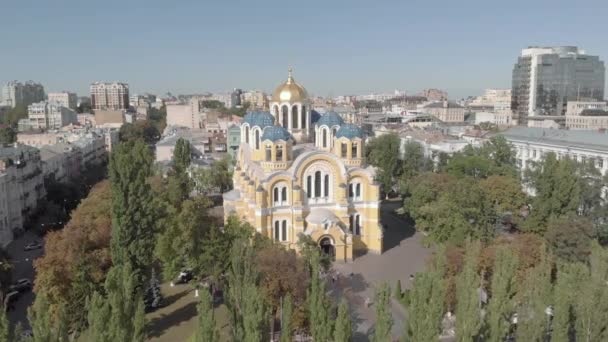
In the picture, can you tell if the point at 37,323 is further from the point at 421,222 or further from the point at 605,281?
the point at 421,222

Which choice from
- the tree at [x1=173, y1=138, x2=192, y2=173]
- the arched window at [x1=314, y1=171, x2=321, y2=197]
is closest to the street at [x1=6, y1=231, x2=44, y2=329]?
the tree at [x1=173, y1=138, x2=192, y2=173]

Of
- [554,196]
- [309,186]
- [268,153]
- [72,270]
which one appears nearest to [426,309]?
[72,270]

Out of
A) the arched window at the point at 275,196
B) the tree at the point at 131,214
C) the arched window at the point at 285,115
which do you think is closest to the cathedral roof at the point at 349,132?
the arched window at the point at 285,115

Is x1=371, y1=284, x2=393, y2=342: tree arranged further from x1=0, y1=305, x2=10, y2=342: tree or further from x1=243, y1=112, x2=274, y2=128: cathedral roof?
x1=243, y1=112, x2=274, y2=128: cathedral roof

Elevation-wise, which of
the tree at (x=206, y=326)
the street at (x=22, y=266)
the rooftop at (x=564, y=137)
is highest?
the rooftop at (x=564, y=137)

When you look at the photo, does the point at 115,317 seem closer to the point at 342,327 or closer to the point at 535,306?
the point at 342,327

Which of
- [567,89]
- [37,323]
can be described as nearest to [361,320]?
[37,323]

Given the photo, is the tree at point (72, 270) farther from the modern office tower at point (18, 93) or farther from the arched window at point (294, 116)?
the modern office tower at point (18, 93)
